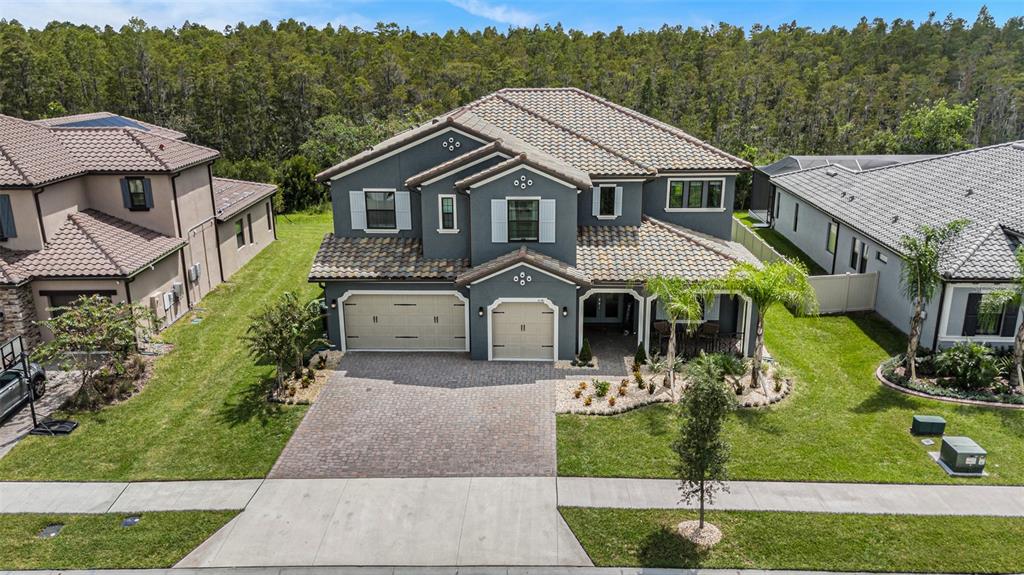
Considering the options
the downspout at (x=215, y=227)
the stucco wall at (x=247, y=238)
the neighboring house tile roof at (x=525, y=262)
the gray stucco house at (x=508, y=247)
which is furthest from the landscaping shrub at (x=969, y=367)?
the stucco wall at (x=247, y=238)

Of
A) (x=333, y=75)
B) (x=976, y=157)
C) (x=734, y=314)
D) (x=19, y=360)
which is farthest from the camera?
(x=333, y=75)

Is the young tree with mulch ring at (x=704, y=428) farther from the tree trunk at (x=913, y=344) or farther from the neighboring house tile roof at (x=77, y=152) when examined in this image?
the neighboring house tile roof at (x=77, y=152)

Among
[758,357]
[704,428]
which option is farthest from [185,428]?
[758,357]

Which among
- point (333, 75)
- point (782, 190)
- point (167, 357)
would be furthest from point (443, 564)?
point (333, 75)

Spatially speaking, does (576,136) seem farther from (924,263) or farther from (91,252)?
(91,252)

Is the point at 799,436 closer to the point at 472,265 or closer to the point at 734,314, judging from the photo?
the point at 734,314
